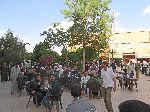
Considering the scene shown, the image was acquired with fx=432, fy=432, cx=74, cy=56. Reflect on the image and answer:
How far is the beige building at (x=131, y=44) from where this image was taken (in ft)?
245

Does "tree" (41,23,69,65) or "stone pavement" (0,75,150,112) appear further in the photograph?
"tree" (41,23,69,65)

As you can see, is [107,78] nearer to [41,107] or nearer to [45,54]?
[41,107]

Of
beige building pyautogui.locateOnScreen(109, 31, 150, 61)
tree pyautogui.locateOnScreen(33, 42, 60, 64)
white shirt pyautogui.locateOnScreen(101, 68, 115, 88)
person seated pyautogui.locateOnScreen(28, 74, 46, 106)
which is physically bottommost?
person seated pyautogui.locateOnScreen(28, 74, 46, 106)

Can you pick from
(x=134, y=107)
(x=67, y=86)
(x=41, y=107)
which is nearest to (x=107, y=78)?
(x=41, y=107)

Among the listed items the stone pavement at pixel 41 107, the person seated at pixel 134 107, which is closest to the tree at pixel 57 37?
the stone pavement at pixel 41 107

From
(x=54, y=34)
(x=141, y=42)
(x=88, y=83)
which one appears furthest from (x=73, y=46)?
(x=141, y=42)

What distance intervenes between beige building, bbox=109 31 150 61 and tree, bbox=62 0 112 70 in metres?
24.9

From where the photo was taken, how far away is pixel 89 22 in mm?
48219

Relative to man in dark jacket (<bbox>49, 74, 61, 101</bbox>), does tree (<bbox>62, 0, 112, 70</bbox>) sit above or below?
above

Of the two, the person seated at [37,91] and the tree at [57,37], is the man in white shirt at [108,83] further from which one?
the tree at [57,37]

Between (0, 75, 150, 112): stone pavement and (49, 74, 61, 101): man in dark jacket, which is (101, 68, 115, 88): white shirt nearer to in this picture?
(49, 74, 61, 101): man in dark jacket

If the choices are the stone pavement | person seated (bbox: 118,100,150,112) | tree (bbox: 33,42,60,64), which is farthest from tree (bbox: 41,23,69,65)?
person seated (bbox: 118,100,150,112)

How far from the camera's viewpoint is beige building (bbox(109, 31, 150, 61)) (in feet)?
245

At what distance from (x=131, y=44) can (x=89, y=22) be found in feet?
98.2
